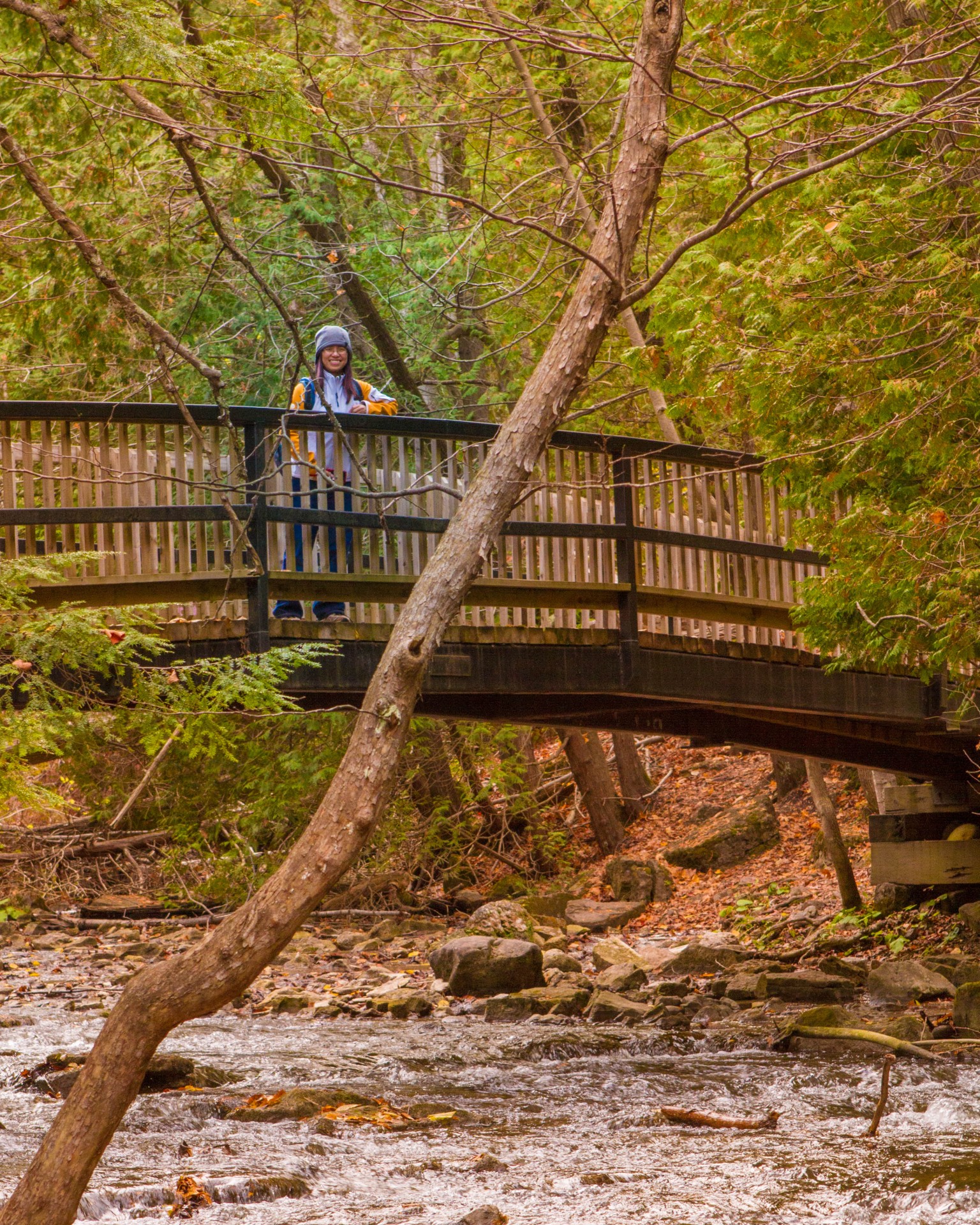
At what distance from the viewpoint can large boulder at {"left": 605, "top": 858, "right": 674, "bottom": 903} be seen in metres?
17.5

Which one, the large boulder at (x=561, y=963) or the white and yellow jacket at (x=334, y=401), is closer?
the white and yellow jacket at (x=334, y=401)

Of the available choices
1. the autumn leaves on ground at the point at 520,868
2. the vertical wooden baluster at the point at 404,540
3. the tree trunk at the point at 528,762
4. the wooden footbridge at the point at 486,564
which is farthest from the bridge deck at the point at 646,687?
the tree trunk at the point at 528,762

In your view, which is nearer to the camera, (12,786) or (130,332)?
(12,786)

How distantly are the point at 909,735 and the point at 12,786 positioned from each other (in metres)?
8.28

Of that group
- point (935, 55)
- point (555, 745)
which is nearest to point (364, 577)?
point (935, 55)

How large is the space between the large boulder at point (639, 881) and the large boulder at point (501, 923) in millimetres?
2500

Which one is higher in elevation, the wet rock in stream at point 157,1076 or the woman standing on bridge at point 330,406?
the woman standing on bridge at point 330,406

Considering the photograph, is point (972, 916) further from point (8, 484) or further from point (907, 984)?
point (8, 484)

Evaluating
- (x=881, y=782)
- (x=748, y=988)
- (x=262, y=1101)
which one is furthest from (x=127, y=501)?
(x=881, y=782)

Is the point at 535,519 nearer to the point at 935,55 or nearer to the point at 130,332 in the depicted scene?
the point at 935,55

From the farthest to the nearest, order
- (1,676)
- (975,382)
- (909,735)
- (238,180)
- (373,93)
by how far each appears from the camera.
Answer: (373,93) < (238,180) < (909,735) < (975,382) < (1,676)

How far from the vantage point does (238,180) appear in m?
14.2

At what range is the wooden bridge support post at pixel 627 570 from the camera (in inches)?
381

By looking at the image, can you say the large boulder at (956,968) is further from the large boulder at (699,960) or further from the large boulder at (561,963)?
the large boulder at (561,963)
